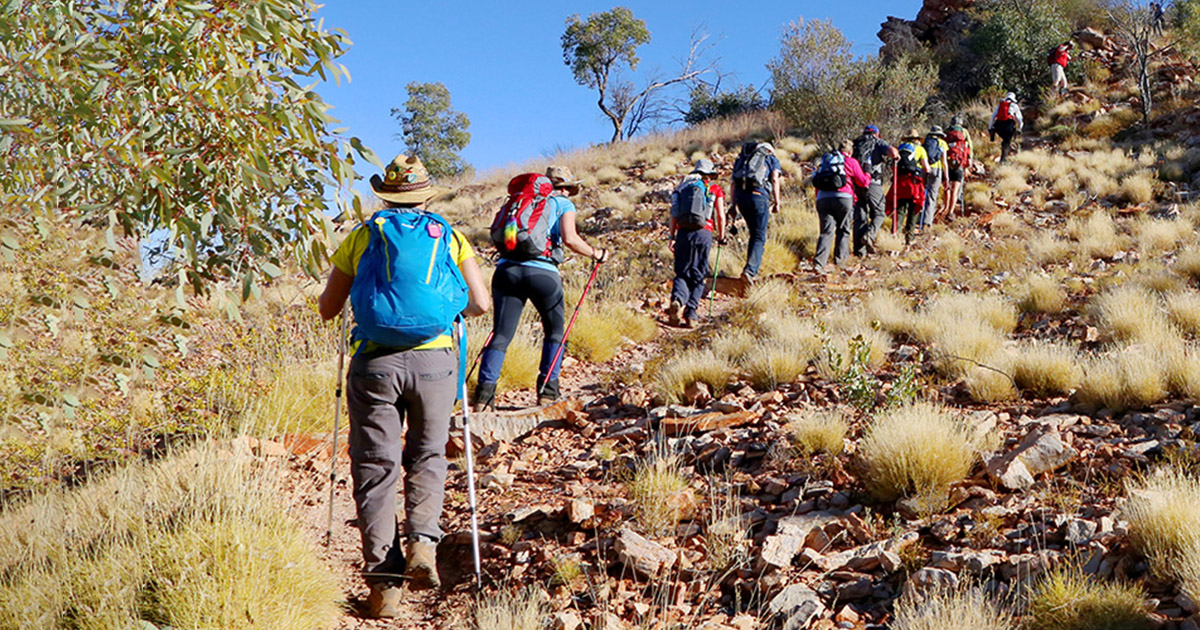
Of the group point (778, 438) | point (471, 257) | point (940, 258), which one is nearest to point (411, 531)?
point (471, 257)

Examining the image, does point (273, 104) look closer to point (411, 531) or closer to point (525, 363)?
point (411, 531)

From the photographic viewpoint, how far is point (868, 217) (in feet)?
42.5

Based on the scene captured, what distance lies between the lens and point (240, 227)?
3.69m

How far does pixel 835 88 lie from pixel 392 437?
19.1 meters

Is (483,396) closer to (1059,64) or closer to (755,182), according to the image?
(755,182)

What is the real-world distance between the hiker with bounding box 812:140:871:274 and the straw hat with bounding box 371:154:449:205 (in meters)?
8.54

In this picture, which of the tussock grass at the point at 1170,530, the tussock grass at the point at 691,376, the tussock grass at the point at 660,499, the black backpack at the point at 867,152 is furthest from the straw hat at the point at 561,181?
the black backpack at the point at 867,152

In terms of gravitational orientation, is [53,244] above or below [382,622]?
above

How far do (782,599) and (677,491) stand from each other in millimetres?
1007

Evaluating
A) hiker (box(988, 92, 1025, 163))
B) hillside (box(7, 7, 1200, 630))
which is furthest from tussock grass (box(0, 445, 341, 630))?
hiker (box(988, 92, 1025, 163))

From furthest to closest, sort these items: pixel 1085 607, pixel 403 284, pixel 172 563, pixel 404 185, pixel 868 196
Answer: pixel 868 196 < pixel 404 185 < pixel 403 284 < pixel 172 563 < pixel 1085 607

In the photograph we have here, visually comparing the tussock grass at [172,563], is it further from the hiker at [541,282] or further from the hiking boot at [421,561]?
the hiker at [541,282]

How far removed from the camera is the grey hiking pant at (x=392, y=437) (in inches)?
136

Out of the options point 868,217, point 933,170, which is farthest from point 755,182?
point 933,170
